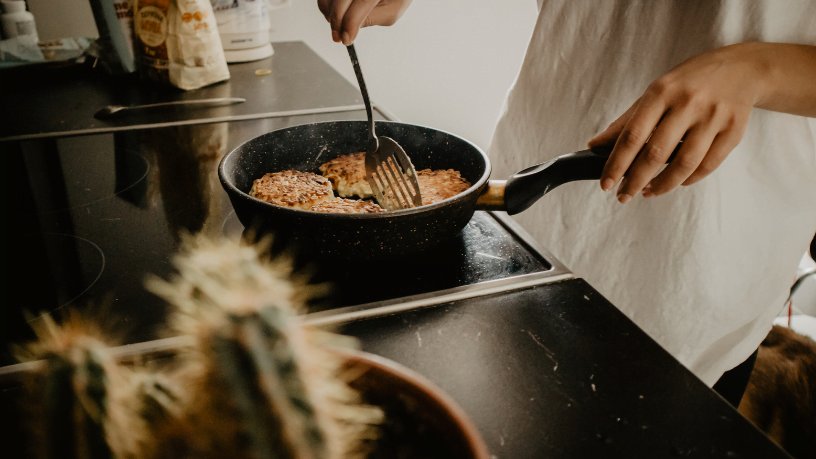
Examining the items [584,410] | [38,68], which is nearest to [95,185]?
[584,410]

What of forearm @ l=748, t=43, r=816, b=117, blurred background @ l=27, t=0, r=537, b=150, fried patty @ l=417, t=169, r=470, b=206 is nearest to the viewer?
forearm @ l=748, t=43, r=816, b=117

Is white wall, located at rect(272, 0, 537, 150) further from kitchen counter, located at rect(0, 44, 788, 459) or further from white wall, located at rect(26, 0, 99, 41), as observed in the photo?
kitchen counter, located at rect(0, 44, 788, 459)

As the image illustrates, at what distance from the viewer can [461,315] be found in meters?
0.60

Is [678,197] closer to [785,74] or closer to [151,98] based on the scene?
[785,74]

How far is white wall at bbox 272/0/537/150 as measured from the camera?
298cm

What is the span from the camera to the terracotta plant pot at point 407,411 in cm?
29

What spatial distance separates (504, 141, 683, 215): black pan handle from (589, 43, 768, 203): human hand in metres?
0.02

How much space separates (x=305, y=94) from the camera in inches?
58.9

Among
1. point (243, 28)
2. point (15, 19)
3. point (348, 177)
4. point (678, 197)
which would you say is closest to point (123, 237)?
point (348, 177)

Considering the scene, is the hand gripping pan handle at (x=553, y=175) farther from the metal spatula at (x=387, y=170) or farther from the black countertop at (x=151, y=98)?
the black countertop at (x=151, y=98)

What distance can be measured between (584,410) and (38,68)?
199 cm

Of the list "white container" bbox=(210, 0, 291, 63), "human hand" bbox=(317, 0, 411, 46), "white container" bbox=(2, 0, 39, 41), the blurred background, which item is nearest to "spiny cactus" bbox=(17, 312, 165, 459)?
"human hand" bbox=(317, 0, 411, 46)

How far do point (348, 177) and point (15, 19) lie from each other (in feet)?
5.62

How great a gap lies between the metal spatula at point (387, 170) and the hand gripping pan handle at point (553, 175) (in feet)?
0.58
